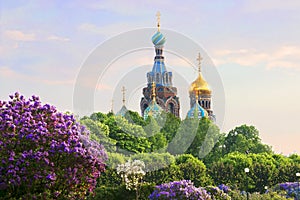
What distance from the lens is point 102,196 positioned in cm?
2384

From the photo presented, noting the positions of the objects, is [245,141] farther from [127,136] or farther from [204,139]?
[127,136]

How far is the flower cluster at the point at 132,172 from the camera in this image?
2162 centimetres

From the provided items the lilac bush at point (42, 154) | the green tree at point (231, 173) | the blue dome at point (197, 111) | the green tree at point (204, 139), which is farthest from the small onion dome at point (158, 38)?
the lilac bush at point (42, 154)

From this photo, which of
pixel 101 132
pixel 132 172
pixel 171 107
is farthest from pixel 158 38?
pixel 132 172

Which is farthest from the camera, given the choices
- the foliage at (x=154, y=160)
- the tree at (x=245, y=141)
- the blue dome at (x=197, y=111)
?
the blue dome at (x=197, y=111)

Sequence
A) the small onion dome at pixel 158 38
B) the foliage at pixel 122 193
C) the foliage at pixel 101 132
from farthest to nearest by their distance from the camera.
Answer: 1. the small onion dome at pixel 158 38
2. the foliage at pixel 101 132
3. the foliage at pixel 122 193

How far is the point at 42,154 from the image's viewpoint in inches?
656

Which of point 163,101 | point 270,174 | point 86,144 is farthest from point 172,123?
point 86,144

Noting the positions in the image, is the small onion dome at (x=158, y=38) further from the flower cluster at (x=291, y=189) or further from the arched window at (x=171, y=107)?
the flower cluster at (x=291, y=189)

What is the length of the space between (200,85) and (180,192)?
42.2 meters

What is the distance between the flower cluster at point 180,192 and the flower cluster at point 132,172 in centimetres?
98

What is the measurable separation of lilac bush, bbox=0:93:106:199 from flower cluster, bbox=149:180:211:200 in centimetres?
365

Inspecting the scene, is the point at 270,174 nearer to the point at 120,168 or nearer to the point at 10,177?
the point at 120,168

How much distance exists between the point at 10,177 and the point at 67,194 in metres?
1.98
